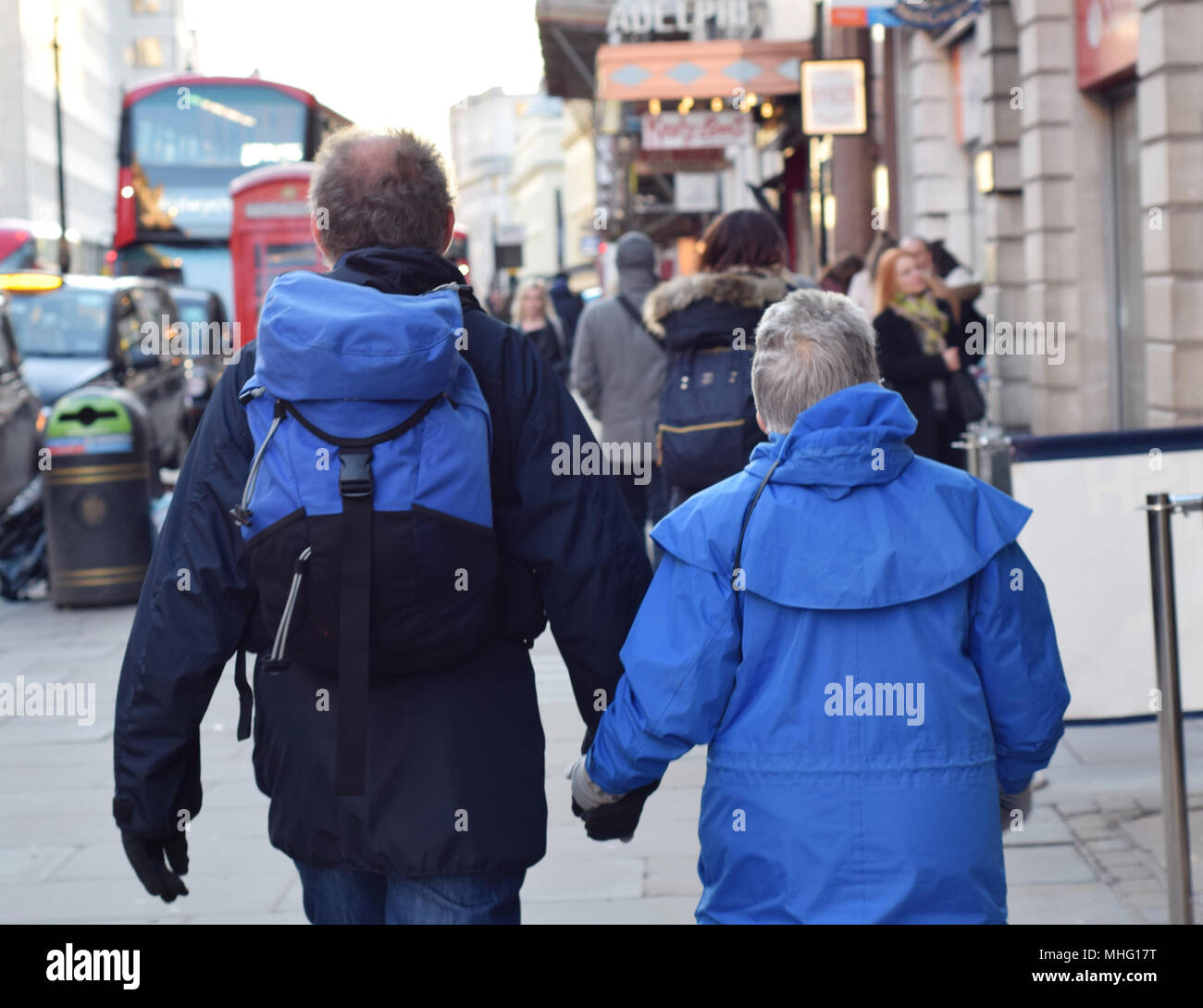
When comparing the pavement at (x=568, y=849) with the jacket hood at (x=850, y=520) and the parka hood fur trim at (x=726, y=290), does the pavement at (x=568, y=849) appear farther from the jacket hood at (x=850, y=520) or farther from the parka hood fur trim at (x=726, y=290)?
the jacket hood at (x=850, y=520)

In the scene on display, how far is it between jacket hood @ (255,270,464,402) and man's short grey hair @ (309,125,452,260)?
8.6 inches

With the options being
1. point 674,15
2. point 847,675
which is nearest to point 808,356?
point 847,675

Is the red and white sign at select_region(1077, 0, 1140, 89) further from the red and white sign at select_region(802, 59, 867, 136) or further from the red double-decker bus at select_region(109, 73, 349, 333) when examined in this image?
the red double-decker bus at select_region(109, 73, 349, 333)

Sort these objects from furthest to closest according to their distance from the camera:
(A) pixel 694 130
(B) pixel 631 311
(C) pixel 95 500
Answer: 1. (A) pixel 694 130
2. (C) pixel 95 500
3. (B) pixel 631 311

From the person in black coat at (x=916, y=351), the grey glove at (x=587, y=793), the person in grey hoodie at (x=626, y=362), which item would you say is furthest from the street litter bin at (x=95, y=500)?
the grey glove at (x=587, y=793)

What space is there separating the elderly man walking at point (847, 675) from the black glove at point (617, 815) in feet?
0.44

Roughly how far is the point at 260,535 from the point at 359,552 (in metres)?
0.17

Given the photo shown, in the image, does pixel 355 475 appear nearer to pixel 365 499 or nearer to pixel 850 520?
pixel 365 499

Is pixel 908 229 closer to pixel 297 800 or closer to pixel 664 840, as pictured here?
pixel 664 840

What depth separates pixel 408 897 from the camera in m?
2.94

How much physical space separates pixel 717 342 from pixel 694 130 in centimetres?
1902

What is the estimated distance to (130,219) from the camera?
74.8ft

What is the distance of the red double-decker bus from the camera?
2230cm
